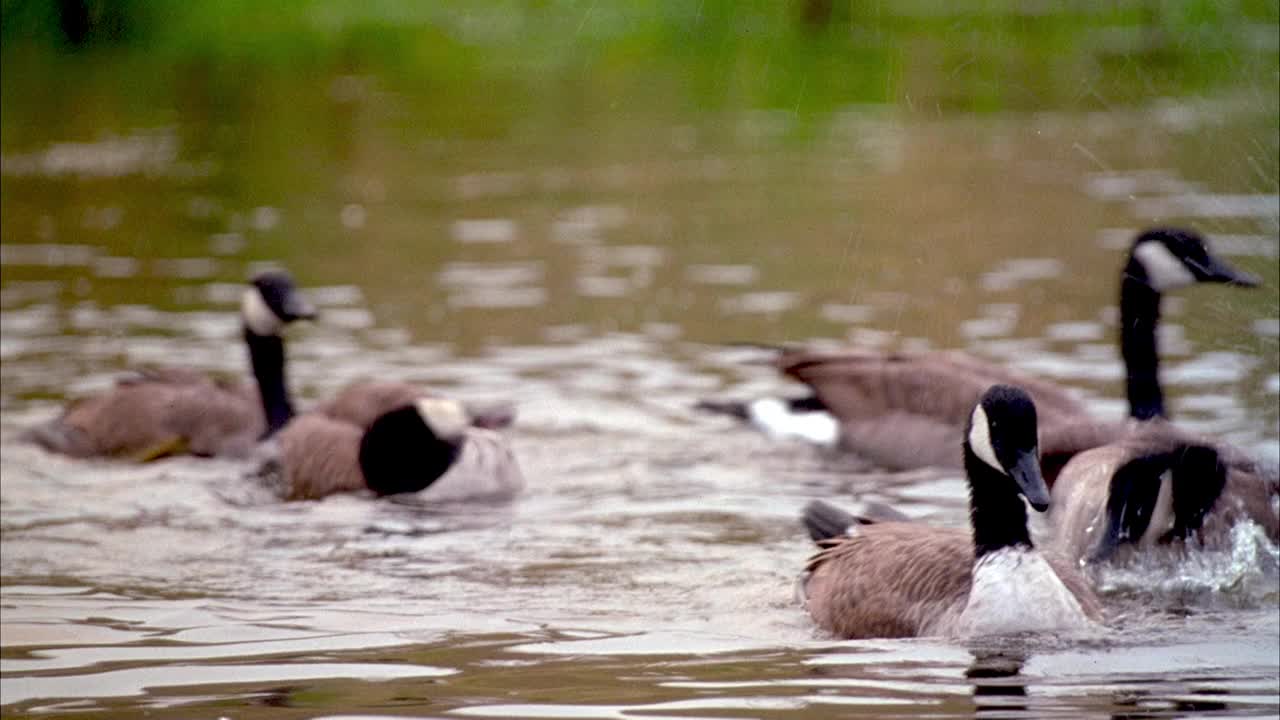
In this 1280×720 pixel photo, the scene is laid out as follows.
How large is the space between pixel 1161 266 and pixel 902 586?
11.8 feet

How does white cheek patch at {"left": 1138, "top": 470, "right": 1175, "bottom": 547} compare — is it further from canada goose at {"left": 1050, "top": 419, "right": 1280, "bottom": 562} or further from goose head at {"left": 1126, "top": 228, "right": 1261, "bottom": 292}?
goose head at {"left": 1126, "top": 228, "right": 1261, "bottom": 292}

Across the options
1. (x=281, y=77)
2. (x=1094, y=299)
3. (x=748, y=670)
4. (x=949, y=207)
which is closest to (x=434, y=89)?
(x=281, y=77)

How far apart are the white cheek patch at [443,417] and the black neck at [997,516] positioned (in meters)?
3.83

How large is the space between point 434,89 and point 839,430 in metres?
15.3

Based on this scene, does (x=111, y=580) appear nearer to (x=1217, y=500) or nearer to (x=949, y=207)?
(x=1217, y=500)

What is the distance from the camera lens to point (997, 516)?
797 centimetres

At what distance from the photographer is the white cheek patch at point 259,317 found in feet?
41.3

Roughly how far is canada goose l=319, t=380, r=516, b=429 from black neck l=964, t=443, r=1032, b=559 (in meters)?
4.12

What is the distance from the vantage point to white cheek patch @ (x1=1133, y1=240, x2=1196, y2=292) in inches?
431

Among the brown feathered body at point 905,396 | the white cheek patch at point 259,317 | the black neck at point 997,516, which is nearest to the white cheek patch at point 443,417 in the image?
the white cheek patch at point 259,317

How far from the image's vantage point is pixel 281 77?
91.9ft

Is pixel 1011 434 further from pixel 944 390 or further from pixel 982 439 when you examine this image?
pixel 944 390

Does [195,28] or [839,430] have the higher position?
[195,28]

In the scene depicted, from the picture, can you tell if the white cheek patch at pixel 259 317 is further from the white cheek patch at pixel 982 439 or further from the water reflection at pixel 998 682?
the water reflection at pixel 998 682
